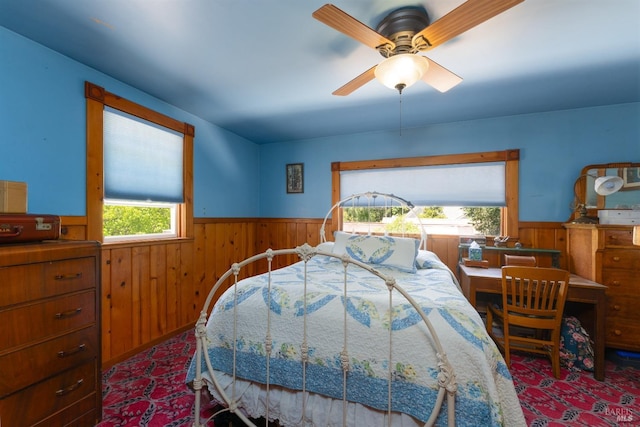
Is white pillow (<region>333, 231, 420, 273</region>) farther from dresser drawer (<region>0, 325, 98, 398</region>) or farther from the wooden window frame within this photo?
dresser drawer (<region>0, 325, 98, 398</region>)

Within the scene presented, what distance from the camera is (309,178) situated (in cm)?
388

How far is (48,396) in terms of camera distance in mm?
1420

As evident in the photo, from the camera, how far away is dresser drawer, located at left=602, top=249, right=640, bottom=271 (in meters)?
2.26

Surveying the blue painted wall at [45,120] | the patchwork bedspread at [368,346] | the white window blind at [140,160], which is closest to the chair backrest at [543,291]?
the patchwork bedspread at [368,346]

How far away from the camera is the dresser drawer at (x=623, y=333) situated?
7.40ft

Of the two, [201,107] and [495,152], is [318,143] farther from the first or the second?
[495,152]

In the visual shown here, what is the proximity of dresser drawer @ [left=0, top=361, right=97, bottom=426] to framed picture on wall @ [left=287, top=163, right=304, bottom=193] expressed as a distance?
2.79 m

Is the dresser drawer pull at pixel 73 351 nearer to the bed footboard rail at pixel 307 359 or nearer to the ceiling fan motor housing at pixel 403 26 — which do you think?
the bed footboard rail at pixel 307 359

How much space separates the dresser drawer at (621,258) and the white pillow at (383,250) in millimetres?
1561

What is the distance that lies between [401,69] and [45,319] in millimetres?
2206

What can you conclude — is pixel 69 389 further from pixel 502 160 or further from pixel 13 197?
pixel 502 160

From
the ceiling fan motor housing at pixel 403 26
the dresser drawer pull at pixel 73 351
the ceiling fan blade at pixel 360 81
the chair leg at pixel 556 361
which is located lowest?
the chair leg at pixel 556 361

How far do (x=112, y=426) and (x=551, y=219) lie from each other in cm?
396

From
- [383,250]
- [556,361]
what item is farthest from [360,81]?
[556,361]
